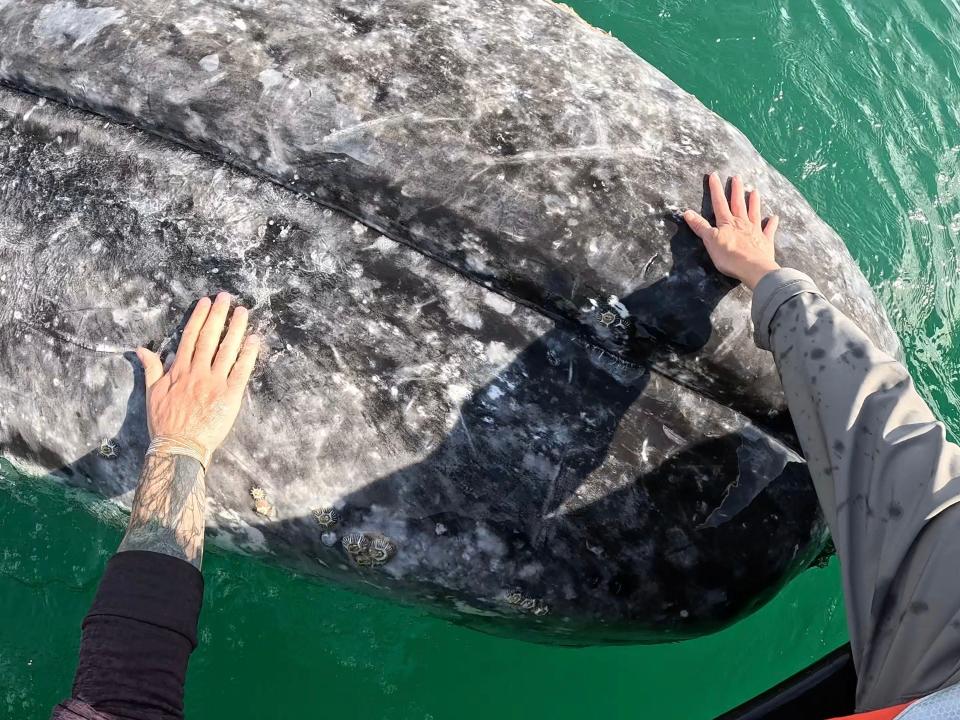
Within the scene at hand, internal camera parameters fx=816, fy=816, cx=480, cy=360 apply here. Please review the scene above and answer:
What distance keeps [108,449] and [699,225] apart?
2.78 meters

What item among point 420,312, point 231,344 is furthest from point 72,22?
point 420,312

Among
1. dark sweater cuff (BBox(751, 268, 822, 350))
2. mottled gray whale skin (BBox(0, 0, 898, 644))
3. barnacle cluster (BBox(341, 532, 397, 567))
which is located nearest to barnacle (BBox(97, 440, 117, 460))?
mottled gray whale skin (BBox(0, 0, 898, 644))

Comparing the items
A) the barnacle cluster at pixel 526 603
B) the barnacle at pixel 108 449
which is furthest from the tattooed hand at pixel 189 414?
the barnacle cluster at pixel 526 603

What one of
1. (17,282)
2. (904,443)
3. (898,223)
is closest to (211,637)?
(17,282)

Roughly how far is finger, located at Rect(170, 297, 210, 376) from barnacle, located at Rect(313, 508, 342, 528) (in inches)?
32.6

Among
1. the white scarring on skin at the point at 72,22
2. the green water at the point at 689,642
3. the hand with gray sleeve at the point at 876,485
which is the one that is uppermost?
the hand with gray sleeve at the point at 876,485

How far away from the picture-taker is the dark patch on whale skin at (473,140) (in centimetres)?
348

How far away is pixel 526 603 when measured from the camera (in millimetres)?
3518

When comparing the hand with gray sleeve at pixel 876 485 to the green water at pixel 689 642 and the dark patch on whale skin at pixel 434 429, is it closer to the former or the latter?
the dark patch on whale skin at pixel 434 429

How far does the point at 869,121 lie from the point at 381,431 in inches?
231

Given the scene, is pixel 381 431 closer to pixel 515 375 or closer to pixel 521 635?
pixel 515 375

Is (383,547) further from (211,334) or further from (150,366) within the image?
(150,366)

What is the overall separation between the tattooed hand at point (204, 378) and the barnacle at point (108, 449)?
1.10 ft

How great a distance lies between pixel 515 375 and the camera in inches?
136
